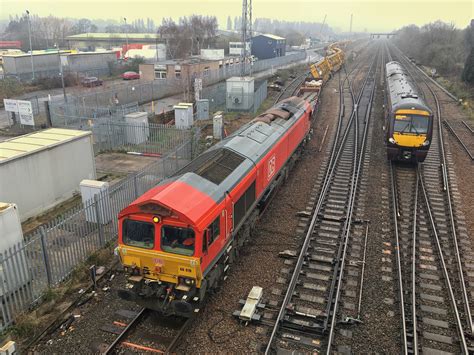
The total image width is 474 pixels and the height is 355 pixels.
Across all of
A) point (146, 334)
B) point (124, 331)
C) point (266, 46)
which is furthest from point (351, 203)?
point (266, 46)

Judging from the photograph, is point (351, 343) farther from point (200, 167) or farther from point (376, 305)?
point (200, 167)

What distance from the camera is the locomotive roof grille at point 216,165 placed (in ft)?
35.7

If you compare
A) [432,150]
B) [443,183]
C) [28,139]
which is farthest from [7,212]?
[432,150]

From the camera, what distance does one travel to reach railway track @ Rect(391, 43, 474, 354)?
9.34 m

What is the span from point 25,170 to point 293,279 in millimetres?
10651

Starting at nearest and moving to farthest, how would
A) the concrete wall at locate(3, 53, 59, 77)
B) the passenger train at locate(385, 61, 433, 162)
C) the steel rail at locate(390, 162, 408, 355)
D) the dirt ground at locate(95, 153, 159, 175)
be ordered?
1. the steel rail at locate(390, 162, 408, 355)
2. the passenger train at locate(385, 61, 433, 162)
3. the dirt ground at locate(95, 153, 159, 175)
4. the concrete wall at locate(3, 53, 59, 77)

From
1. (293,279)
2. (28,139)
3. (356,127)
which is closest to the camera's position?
(293,279)

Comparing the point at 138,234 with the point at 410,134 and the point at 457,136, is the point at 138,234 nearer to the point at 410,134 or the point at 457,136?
the point at 410,134

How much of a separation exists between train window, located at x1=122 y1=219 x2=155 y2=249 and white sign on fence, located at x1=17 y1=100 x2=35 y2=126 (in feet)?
68.8

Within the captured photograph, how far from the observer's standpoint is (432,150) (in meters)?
22.8

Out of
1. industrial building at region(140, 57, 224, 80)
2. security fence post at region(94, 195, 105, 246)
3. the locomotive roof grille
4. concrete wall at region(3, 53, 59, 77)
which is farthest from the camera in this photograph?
concrete wall at region(3, 53, 59, 77)

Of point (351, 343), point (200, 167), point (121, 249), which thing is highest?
point (200, 167)

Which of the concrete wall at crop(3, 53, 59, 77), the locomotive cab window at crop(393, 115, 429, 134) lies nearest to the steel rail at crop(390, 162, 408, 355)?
the locomotive cab window at crop(393, 115, 429, 134)

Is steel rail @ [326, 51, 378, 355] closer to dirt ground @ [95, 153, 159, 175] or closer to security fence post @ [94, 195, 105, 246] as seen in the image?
security fence post @ [94, 195, 105, 246]
